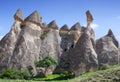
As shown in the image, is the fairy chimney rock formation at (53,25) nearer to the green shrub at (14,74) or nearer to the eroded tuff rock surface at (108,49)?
the eroded tuff rock surface at (108,49)

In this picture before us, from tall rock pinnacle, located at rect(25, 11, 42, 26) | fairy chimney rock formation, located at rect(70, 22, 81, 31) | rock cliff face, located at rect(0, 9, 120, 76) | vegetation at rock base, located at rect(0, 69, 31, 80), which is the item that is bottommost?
vegetation at rock base, located at rect(0, 69, 31, 80)

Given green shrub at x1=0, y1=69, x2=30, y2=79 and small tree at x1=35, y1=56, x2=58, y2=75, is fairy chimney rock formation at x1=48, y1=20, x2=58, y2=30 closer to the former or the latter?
small tree at x1=35, y1=56, x2=58, y2=75

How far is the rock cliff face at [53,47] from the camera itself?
63875mm

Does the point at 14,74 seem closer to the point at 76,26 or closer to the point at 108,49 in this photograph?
the point at 108,49

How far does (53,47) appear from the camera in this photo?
7275 cm

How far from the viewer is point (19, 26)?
231 feet

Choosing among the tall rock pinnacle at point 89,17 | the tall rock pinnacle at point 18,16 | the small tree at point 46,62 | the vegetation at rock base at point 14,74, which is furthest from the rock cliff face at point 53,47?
the vegetation at rock base at point 14,74

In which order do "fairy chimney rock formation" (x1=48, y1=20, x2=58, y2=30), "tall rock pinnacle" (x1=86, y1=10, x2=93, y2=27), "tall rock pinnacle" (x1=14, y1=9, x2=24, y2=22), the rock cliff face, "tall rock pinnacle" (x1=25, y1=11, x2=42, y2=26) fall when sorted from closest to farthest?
the rock cliff face < "tall rock pinnacle" (x1=14, y1=9, x2=24, y2=22) < "tall rock pinnacle" (x1=25, y1=11, x2=42, y2=26) < "tall rock pinnacle" (x1=86, y1=10, x2=93, y2=27) < "fairy chimney rock formation" (x1=48, y1=20, x2=58, y2=30)

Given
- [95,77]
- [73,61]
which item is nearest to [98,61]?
[73,61]

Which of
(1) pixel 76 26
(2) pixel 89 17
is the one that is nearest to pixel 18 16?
(1) pixel 76 26

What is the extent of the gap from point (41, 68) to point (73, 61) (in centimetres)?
737

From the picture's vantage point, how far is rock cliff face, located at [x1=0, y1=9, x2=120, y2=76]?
63875 millimetres

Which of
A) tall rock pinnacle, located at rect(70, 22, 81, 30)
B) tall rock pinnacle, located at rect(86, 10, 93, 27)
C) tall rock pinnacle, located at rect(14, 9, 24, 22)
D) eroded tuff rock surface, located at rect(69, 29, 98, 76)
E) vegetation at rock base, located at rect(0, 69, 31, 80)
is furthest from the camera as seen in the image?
tall rock pinnacle, located at rect(70, 22, 81, 30)

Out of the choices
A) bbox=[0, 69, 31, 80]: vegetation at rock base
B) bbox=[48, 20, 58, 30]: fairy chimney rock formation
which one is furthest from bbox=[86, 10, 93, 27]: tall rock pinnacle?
bbox=[0, 69, 31, 80]: vegetation at rock base
